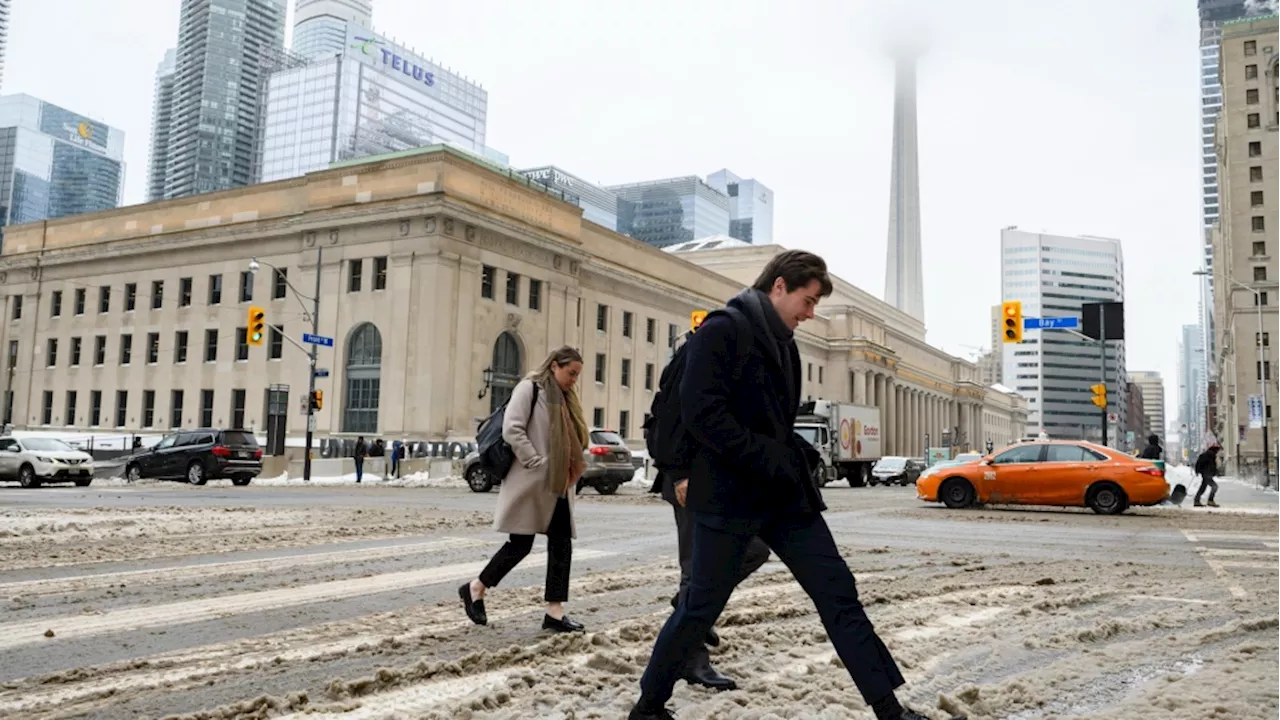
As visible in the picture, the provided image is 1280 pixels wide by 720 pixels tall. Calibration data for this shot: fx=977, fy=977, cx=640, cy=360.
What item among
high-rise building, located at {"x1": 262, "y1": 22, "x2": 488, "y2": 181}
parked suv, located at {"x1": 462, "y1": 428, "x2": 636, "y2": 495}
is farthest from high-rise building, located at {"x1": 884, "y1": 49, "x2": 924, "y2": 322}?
parked suv, located at {"x1": 462, "y1": 428, "x2": 636, "y2": 495}

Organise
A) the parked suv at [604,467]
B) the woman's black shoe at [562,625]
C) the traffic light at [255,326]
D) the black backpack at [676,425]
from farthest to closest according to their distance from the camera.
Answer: the traffic light at [255,326], the parked suv at [604,467], the woman's black shoe at [562,625], the black backpack at [676,425]

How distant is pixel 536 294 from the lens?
50.5 meters

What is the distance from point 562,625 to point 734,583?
2113 mm

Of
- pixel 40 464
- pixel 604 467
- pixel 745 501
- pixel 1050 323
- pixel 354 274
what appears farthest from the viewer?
pixel 354 274

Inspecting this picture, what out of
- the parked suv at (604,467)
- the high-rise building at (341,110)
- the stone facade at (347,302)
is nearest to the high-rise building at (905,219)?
the high-rise building at (341,110)

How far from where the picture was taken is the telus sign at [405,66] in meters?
189

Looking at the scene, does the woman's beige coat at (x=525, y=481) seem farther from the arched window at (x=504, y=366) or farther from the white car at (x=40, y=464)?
the arched window at (x=504, y=366)

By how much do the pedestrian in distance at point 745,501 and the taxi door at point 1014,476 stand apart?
58.4 feet

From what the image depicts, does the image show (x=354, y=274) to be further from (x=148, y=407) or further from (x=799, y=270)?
(x=799, y=270)

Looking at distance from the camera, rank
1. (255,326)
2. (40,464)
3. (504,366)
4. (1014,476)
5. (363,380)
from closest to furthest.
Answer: (1014,476) → (40,464) → (255,326) → (363,380) → (504,366)

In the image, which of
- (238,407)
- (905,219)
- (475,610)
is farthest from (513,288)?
(905,219)

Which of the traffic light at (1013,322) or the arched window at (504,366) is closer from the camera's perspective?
the traffic light at (1013,322)

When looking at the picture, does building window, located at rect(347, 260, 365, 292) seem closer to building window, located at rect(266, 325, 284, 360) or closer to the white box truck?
building window, located at rect(266, 325, 284, 360)

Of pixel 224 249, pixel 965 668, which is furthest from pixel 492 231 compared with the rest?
pixel 965 668
